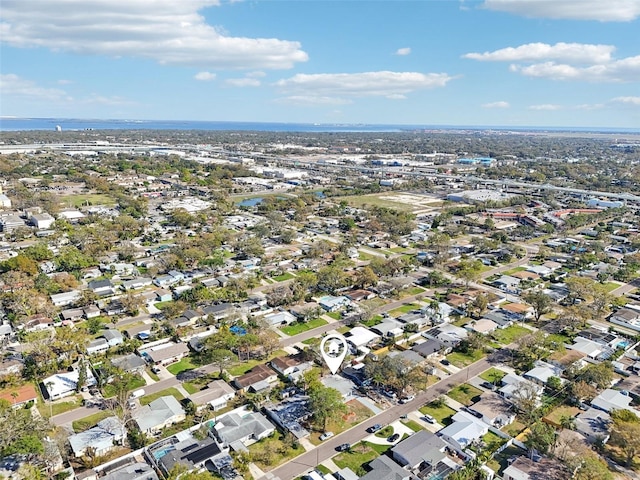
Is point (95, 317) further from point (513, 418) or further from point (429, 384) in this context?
point (513, 418)

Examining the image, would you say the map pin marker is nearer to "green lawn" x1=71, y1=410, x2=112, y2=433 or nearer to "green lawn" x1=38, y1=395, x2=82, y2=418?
"green lawn" x1=71, y1=410, x2=112, y2=433

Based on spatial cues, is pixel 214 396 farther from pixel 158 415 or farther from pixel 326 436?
pixel 326 436

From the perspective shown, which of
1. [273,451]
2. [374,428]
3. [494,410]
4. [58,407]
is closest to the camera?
[273,451]

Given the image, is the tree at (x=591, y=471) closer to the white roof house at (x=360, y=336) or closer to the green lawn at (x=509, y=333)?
the green lawn at (x=509, y=333)

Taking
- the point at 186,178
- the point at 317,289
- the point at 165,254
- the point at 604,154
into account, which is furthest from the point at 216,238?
the point at 604,154

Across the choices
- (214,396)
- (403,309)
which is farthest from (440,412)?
(403,309)

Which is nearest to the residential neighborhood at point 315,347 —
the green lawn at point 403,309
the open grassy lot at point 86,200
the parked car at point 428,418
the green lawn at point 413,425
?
the parked car at point 428,418

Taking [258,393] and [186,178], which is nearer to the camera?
[258,393]
